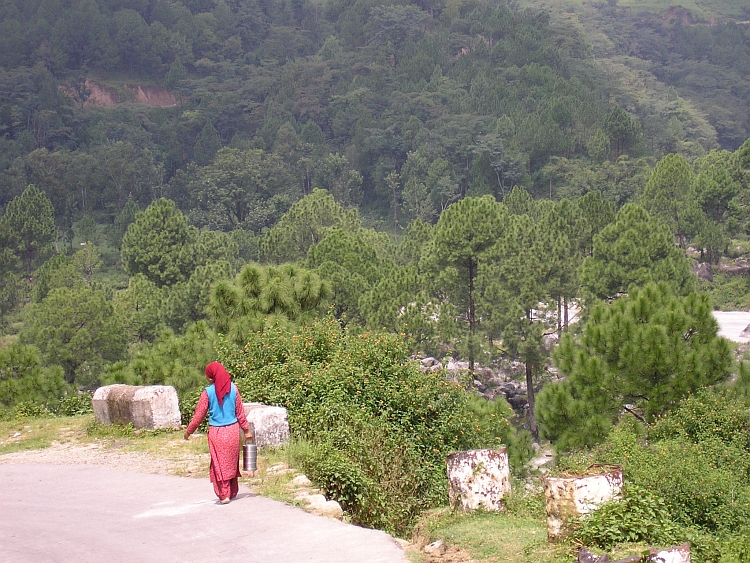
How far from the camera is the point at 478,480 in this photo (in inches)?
311

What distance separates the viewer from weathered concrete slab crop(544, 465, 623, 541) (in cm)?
625

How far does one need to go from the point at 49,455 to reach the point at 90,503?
2.91 m

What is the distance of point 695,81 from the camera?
320 ft

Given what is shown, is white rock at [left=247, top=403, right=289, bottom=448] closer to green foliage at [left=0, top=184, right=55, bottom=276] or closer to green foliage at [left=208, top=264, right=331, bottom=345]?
green foliage at [left=208, top=264, right=331, bottom=345]

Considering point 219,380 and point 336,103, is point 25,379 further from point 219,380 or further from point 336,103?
point 336,103

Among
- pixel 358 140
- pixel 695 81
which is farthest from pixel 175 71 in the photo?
pixel 695 81

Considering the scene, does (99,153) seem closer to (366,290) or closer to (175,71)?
(175,71)

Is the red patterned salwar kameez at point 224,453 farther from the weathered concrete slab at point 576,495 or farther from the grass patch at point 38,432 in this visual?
the grass patch at point 38,432

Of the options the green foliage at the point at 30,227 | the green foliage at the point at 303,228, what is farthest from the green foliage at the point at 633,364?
the green foliage at the point at 30,227

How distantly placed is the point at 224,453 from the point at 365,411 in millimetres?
2723

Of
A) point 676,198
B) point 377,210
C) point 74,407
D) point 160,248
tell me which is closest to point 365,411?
point 74,407

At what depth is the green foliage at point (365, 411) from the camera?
8.34 meters

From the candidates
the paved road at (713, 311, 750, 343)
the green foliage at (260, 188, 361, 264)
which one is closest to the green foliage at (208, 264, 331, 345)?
the green foliage at (260, 188, 361, 264)

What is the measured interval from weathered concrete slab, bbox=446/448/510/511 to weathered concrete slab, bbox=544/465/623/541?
4.82ft
